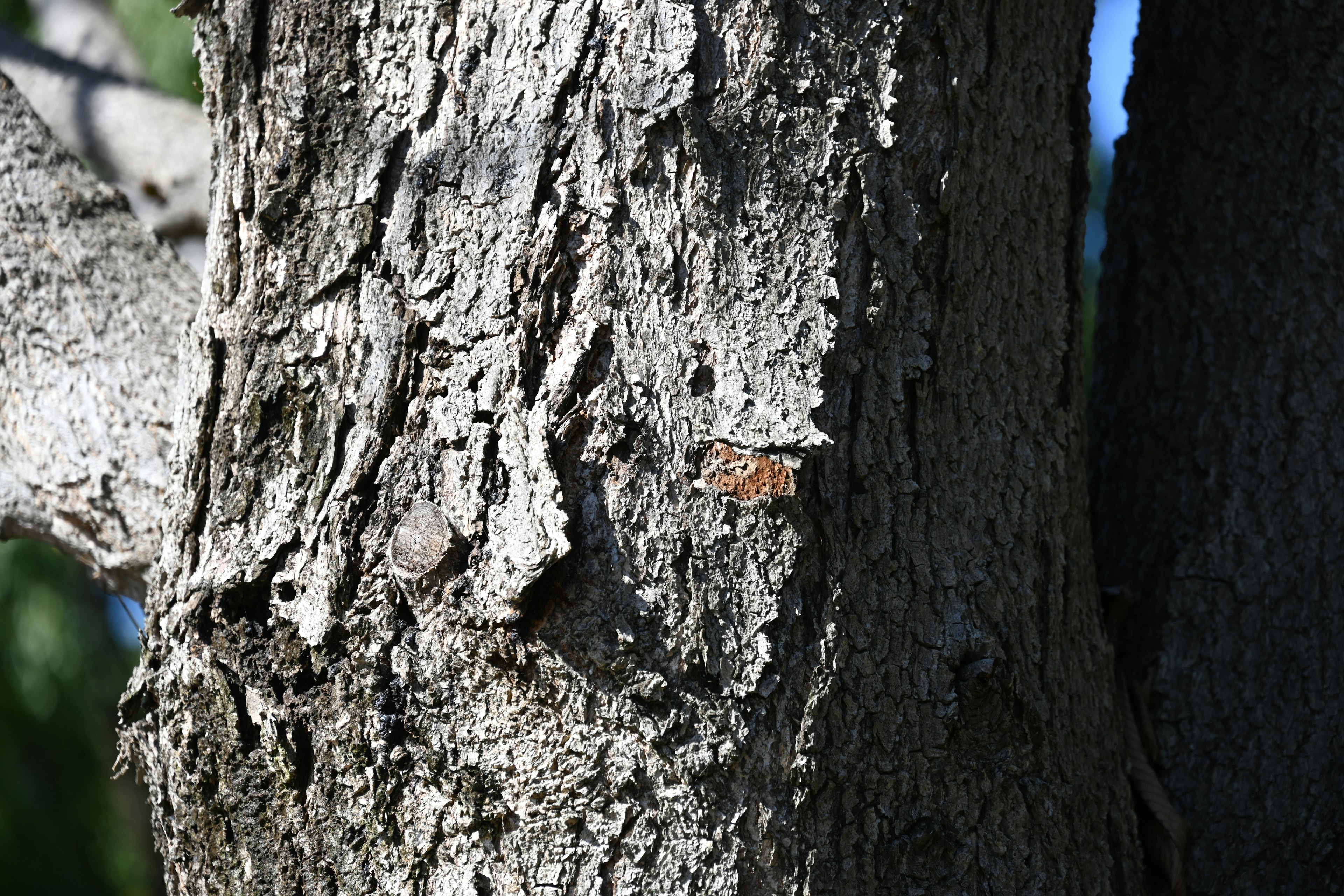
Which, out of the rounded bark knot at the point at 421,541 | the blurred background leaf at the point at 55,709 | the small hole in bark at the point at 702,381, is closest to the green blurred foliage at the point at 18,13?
the blurred background leaf at the point at 55,709

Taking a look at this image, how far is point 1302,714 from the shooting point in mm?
1282

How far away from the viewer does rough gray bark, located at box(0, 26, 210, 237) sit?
230 cm

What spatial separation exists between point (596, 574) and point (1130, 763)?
83 centimetres

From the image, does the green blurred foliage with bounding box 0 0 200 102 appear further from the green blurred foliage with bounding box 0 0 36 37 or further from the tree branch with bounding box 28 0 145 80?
the tree branch with bounding box 28 0 145 80

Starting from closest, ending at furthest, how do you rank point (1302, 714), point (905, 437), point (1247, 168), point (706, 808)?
point (706, 808) → point (905, 437) → point (1302, 714) → point (1247, 168)

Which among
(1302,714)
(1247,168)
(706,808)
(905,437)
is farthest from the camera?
(1247,168)

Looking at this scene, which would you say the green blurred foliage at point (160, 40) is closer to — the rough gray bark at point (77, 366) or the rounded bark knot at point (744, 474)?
the rough gray bark at point (77, 366)

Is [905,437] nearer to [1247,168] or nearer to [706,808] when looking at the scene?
[706,808]

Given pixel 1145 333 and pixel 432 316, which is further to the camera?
pixel 1145 333

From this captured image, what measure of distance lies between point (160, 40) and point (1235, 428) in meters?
5.61

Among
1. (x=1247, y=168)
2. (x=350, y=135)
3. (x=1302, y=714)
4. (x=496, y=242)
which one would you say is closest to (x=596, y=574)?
(x=496, y=242)

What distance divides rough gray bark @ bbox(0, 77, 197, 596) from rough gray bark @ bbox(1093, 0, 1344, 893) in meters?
1.47

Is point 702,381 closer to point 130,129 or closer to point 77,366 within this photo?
point 77,366

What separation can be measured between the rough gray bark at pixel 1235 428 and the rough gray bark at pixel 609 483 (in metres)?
0.35
